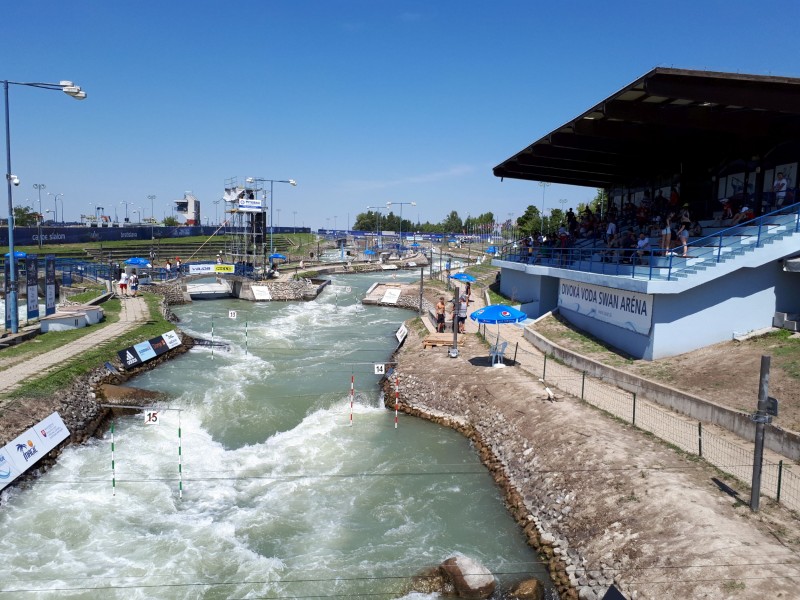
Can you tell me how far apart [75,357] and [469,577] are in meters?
19.9

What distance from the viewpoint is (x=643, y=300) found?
2042 cm

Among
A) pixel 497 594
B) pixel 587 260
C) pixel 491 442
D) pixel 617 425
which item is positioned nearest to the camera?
pixel 497 594

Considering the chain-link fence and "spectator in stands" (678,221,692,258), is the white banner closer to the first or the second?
the chain-link fence

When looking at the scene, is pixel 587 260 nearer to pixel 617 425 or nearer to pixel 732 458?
pixel 617 425

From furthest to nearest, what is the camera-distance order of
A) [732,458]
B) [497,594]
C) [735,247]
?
[735,247], [732,458], [497,594]

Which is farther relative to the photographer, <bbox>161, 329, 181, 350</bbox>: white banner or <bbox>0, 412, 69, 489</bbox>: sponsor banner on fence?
<bbox>161, 329, 181, 350</bbox>: white banner

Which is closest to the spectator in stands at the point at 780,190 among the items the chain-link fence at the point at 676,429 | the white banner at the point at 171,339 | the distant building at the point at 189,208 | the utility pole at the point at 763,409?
the chain-link fence at the point at 676,429

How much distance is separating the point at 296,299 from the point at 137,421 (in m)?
35.3

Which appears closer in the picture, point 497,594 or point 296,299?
point 497,594

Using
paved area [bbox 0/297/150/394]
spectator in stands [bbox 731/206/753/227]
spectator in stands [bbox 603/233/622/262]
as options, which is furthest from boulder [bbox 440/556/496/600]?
spectator in stands [bbox 731/206/753/227]

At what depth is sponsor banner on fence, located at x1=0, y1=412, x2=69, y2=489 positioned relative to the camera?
14.6 metres

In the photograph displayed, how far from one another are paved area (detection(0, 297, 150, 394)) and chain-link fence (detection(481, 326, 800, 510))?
18.3m

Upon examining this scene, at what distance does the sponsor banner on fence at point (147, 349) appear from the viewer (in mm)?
26394

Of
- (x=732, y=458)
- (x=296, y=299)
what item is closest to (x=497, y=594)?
(x=732, y=458)
